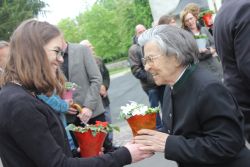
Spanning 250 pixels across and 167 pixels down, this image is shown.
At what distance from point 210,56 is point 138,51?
153cm

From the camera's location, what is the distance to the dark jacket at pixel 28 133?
8.45ft

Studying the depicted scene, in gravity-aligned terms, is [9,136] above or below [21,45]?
below

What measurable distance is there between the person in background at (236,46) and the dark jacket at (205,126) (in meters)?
0.38

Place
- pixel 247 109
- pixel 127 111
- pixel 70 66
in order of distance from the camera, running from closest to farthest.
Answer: pixel 127 111 → pixel 247 109 → pixel 70 66

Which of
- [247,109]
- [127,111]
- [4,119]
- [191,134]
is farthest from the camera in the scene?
[247,109]

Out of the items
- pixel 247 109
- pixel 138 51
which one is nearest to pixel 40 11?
pixel 138 51

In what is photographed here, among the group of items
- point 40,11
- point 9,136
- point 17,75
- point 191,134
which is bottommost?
point 40,11

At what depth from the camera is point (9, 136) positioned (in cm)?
263

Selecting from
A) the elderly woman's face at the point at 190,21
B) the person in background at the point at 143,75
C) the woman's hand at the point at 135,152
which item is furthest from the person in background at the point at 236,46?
the person in background at the point at 143,75

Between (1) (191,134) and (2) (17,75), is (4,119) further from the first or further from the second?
(1) (191,134)

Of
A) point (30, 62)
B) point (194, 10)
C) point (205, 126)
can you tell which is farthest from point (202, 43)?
point (30, 62)

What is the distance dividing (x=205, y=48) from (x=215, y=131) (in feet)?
14.0

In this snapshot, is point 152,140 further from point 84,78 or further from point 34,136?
point 84,78

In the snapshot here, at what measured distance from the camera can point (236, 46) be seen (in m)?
3.17
